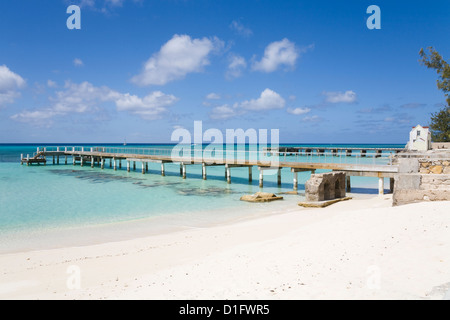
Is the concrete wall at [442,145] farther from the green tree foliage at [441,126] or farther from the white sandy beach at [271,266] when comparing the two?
the white sandy beach at [271,266]

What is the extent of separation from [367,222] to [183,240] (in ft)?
19.0

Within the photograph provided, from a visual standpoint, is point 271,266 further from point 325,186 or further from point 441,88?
point 441,88

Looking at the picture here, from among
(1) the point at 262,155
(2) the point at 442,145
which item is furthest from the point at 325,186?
(1) the point at 262,155

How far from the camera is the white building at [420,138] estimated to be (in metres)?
25.5

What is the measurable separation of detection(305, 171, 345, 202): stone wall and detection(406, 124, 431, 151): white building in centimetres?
1068

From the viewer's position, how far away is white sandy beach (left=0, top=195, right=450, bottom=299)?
4840 mm

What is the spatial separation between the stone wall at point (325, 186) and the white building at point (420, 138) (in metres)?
10.7

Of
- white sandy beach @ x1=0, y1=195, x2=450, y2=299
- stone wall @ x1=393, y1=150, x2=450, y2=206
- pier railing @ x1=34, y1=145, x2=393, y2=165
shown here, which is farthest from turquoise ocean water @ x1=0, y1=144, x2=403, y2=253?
stone wall @ x1=393, y1=150, x2=450, y2=206

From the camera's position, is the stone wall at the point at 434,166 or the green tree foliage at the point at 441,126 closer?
the stone wall at the point at 434,166

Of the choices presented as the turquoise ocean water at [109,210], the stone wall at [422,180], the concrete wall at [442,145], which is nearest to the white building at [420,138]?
the concrete wall at [442,145]
